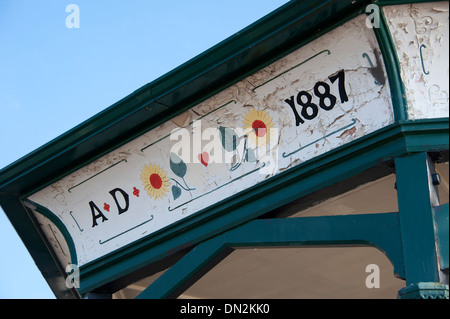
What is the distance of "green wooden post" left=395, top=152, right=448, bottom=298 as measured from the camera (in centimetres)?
450

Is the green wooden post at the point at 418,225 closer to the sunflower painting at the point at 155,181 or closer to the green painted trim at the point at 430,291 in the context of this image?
the green painted trim at the point at 430,291

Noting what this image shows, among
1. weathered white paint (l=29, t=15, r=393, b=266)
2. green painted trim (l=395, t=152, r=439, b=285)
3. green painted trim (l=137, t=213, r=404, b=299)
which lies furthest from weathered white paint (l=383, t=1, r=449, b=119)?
green painted trim (l=137, t=213, r=404, b=299)

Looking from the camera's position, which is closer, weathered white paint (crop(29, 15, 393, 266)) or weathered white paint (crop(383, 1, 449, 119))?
weathered white paint (crop(383, 1, 449, 119))

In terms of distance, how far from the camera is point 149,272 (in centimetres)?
645

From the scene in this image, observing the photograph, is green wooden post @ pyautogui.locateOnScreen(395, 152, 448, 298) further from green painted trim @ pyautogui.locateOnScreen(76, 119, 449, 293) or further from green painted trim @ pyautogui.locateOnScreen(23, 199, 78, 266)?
green painted trim @ pyautogui.locateOnScreen(23, 199, 78, 266)

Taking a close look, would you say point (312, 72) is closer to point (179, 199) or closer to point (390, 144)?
point (390, 144)

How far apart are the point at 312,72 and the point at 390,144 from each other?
88cm

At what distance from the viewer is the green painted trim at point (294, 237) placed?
487 cm

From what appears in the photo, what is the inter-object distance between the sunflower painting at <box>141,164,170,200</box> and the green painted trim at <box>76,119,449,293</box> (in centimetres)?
35

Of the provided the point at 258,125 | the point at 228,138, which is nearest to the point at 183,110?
the point at 228,138

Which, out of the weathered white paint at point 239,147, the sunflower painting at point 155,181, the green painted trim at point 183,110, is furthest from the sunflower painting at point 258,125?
the sunflower painting at point 155,181
